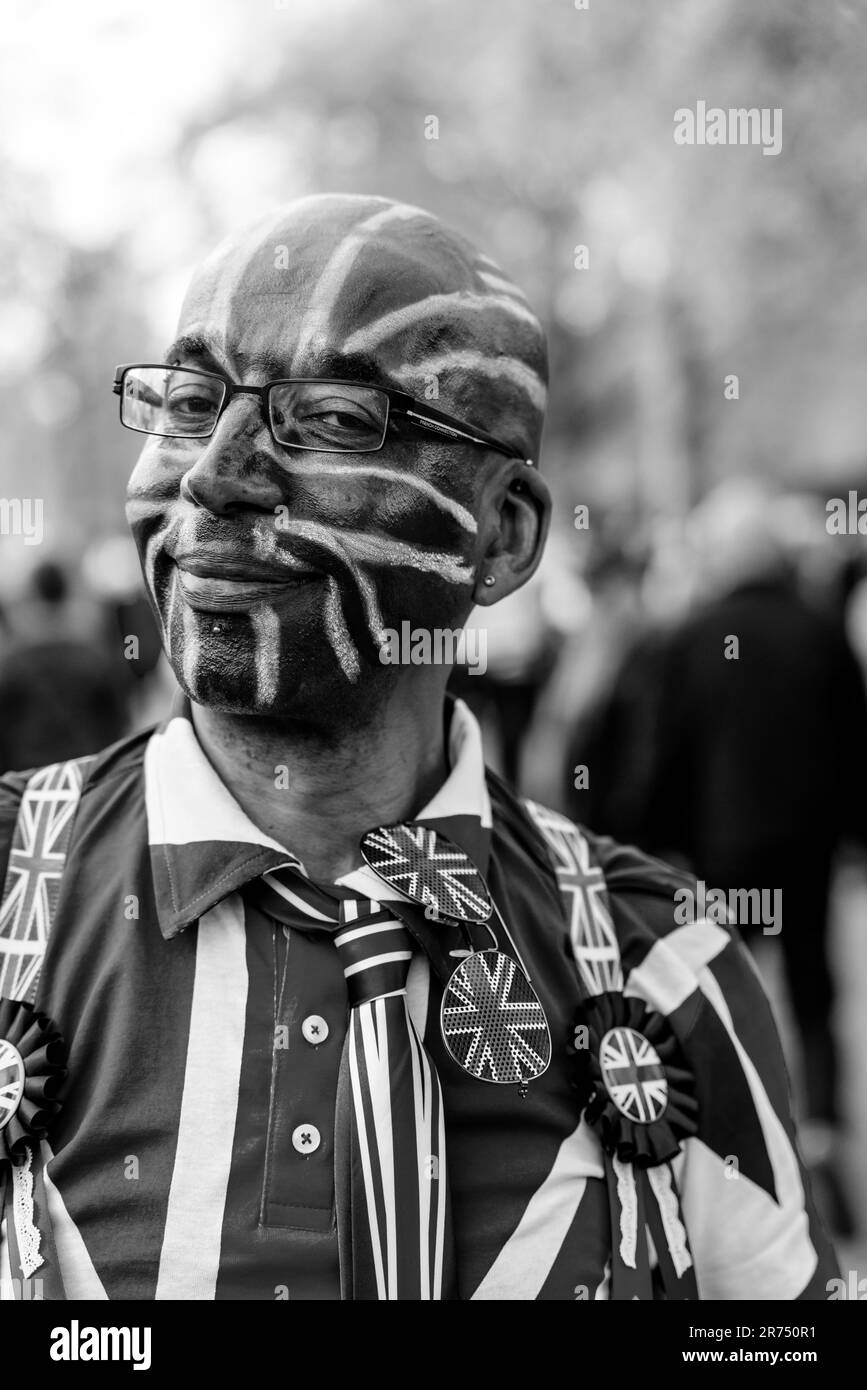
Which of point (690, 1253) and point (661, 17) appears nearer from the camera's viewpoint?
point (690, 1253)

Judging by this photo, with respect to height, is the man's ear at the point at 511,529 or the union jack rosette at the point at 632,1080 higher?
the man's ear at the point at 511,529

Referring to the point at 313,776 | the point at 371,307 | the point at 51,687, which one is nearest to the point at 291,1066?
the point at 313,776

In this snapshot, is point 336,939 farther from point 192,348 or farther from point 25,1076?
point 192,348

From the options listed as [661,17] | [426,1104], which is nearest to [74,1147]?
[426,1104]

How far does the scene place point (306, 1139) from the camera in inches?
75.7

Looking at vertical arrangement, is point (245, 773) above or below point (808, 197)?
below

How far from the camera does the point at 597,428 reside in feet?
81.1

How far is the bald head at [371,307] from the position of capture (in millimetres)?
2002

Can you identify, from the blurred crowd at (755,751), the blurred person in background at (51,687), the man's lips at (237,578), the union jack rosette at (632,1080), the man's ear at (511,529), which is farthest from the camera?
the blurred person in background at (51,687)

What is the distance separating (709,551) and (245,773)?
13.0ft

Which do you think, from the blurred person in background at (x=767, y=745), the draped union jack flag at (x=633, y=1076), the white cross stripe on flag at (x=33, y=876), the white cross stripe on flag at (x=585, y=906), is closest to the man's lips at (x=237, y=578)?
the white cross stripe on flag at (x=33, y=876)

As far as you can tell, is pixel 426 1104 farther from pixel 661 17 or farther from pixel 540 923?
pixel 661 17

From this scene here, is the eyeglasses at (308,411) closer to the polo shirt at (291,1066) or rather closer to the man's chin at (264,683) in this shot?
the man's chin at (264,683)

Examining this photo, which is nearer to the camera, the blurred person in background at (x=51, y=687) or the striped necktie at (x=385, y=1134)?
the striped necktie at (x=385, y=1134)
